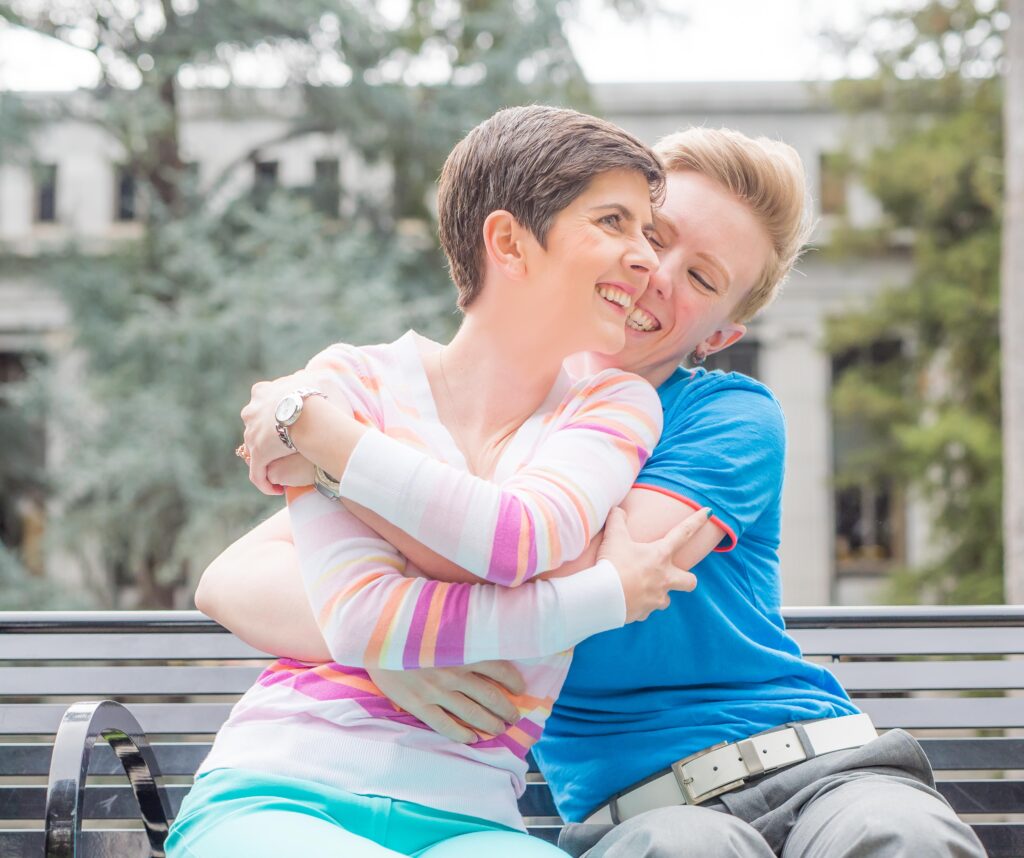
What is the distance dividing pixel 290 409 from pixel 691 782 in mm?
847

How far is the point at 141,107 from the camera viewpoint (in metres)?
13.2

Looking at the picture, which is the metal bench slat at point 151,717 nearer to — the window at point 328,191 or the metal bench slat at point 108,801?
the metal bench slat at point 108,801

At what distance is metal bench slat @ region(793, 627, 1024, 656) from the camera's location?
2.78 metres

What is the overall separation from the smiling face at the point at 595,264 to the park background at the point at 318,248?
10574mm

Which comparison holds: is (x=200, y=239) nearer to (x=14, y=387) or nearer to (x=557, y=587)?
(x=14, y=387)

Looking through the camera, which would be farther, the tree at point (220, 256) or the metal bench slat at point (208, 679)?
A: the tree at point (220, 256)

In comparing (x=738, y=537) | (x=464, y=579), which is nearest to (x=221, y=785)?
(x=464, y=579)

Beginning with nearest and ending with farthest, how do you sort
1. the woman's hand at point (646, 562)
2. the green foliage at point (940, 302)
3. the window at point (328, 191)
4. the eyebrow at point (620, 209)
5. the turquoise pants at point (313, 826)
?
the turquoise pants at point (313, 826) → the woman's hand at point (646, 562) → the eyebrow at point (620, 209) → the green foliage at point (940, 302) → the window at point (328, 191)

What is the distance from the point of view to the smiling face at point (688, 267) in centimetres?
208

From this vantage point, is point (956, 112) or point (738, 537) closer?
point (738, 537)

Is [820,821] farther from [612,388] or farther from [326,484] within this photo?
[326,484]

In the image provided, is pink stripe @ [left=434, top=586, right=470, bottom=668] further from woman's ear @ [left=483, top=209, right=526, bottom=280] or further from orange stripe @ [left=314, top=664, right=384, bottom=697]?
woman's ear @ [left=483, top=209, right=526, bottom=280]

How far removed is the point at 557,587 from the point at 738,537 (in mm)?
376

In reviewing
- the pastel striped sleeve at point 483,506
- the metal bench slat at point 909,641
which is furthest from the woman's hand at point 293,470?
the metal bench slat at point 909,641
